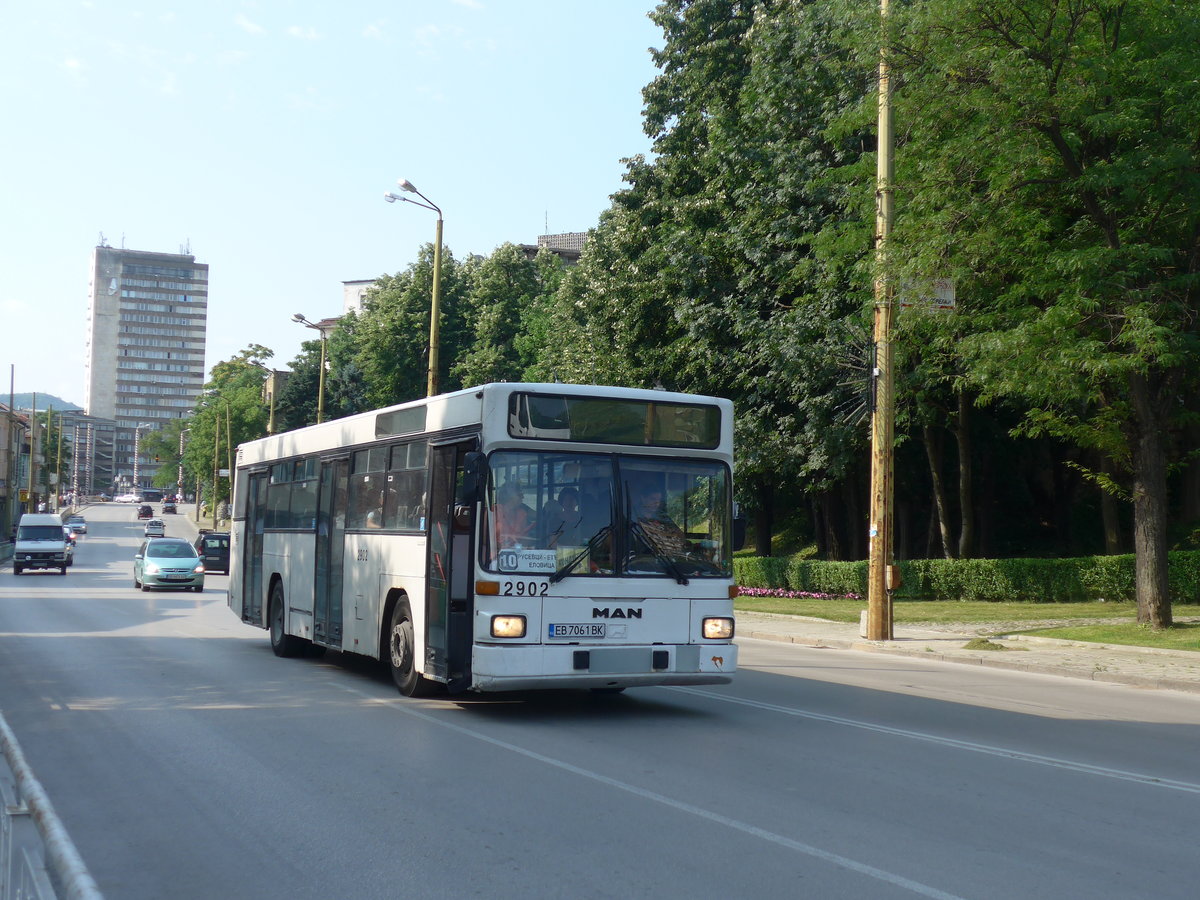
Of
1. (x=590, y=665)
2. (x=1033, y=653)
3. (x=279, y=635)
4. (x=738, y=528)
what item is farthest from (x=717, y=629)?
(x=1033, y=653)

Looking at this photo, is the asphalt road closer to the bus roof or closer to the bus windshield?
the bus windshield

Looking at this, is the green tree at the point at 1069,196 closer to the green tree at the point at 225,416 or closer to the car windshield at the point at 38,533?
the car windshield at the point at 38,533

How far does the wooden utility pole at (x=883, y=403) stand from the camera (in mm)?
20578

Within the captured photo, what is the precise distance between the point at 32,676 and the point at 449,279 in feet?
188

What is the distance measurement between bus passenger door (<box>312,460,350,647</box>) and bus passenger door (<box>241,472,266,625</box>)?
2964 mm

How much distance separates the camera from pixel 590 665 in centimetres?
1042

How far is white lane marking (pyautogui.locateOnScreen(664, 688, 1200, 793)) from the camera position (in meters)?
8.52

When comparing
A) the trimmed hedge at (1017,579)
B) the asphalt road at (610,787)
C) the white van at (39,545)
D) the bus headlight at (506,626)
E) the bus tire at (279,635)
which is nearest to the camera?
the asphalt road at (610,787)

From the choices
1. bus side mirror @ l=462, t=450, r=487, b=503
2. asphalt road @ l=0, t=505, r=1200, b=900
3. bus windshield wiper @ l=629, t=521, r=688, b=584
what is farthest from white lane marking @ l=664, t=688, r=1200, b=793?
bus side mirror @ l=462, t=450, r=487, b=503

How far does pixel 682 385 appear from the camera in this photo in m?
35.6

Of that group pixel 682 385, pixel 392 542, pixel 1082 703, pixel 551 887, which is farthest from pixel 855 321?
pixel 551 887

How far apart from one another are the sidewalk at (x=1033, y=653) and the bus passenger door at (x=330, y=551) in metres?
9.54

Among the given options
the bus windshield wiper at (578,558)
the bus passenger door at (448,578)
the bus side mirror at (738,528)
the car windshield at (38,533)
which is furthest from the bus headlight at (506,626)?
the car windshield at (38,533)

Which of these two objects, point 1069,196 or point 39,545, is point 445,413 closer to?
point 1069,196
